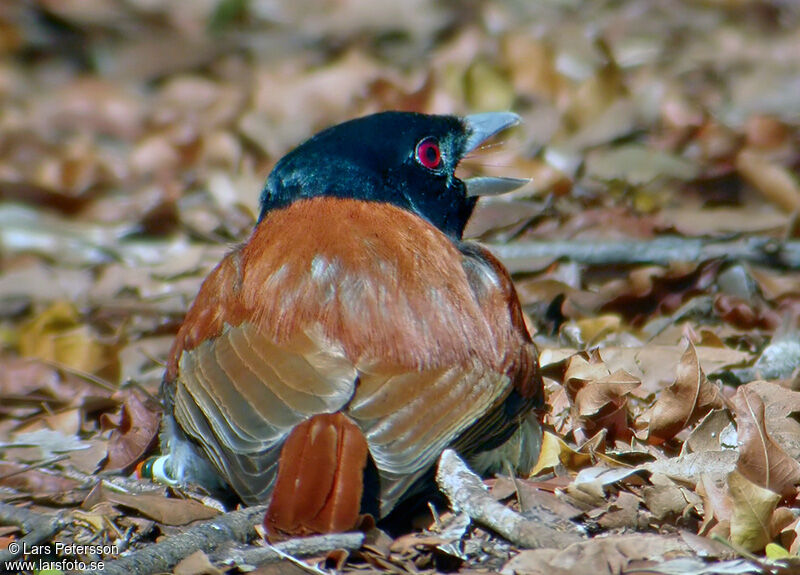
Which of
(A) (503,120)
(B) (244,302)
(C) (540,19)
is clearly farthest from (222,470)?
(C) (540,19)

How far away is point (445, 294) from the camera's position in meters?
4.02

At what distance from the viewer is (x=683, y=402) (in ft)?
13.8

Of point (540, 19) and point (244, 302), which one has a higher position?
point (540, 19)

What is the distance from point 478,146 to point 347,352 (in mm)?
1828

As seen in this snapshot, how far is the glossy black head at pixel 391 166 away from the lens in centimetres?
461

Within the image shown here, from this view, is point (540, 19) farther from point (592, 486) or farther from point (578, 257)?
point (592, 486)

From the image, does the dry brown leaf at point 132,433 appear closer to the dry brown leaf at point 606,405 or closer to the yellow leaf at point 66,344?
the yellow leaf at point 66,344

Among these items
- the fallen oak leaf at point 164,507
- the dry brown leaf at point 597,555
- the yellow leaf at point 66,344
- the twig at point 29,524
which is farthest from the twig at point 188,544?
the yellow leaf at point 66,344

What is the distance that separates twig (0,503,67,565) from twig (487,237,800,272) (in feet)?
10.3

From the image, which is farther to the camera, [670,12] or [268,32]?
[268,32]

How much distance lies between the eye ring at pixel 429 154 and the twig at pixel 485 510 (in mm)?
1642

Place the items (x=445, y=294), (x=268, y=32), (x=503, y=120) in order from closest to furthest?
1. (x=445, y=294)
2. (x=503, y=120)
3. (x=268, y=32)

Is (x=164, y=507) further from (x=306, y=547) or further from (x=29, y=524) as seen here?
(x=306, y=547)

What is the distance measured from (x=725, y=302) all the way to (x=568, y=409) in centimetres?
161
